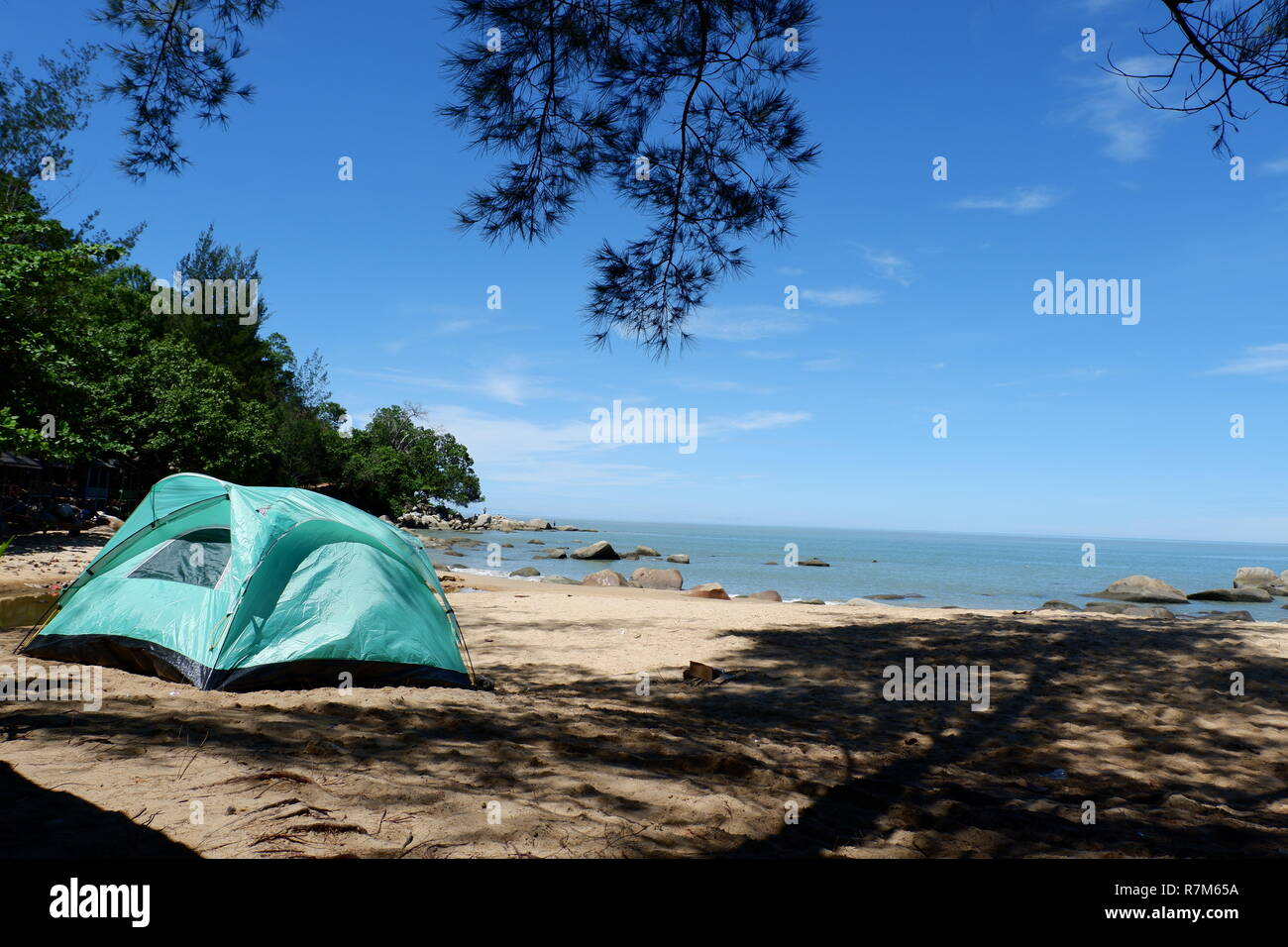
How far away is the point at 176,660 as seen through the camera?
5980 mm

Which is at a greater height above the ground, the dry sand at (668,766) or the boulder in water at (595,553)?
the dry sand at (668,766)

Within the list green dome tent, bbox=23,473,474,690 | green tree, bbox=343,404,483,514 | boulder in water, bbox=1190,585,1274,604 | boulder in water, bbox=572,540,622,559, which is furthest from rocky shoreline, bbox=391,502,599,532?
green dome tent, bbox=23,473,474,690

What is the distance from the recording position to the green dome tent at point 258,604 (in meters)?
6.00

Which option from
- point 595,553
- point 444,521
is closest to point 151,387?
point 595,553

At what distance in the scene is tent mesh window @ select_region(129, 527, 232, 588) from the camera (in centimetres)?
649

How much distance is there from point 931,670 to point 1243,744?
2.84m

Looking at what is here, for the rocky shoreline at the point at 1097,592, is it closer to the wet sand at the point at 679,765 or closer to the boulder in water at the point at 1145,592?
the boulder in water at the point at 1145,592

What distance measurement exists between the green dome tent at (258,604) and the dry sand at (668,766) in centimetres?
29

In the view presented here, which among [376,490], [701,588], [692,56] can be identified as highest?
[692,56]

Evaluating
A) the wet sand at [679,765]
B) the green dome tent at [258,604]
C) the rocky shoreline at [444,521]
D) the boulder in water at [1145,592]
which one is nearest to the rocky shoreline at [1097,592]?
the boulder in water at [1145,592]

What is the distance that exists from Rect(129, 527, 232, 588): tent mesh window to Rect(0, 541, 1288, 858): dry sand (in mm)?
900

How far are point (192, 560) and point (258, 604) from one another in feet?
3.54

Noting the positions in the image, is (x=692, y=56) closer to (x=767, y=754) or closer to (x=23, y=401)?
(x=767, y=754)
